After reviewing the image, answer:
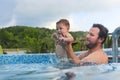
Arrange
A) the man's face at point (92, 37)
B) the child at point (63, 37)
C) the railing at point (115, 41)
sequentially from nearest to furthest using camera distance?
the railing at point (115, 41), the man's face at point (92, 37), the child at point (63, 37)

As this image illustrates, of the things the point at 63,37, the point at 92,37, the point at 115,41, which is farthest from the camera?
the point at 63,37

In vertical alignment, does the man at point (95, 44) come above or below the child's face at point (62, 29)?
below

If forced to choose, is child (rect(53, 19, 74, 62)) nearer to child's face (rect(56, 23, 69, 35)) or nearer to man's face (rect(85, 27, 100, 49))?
child's face (rect(56, 23, 69, 35))

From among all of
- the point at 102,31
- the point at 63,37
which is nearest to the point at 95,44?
the point at 102,31

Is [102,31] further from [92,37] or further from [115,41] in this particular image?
[115,41]

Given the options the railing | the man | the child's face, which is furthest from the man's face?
the child's face

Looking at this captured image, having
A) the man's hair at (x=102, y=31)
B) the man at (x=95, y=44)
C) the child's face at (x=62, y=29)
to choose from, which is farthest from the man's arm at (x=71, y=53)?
the man's hair at (x=102, y=31)

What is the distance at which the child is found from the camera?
235 inches

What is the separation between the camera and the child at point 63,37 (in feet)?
19.5

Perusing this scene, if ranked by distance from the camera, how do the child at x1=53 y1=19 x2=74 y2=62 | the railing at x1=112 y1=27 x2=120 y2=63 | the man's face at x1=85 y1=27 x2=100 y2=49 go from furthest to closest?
1. the child at x1=53 y1=19 x2=74 y2=62
2. the man's face at x1=85 y1=27 x2=100 y2=49
3. the railing at x1=112 y1=27 x2=120 y2=63

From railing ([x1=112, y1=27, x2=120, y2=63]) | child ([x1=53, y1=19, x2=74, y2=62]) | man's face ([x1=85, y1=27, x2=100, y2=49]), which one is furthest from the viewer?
child ([x1=53, y1=19, x2=74, y2=62])

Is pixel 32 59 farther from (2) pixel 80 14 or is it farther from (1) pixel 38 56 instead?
(2) pixel 80 14

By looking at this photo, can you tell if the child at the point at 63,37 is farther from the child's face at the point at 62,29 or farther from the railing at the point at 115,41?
the railing at the point at 115,41

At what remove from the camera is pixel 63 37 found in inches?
236
